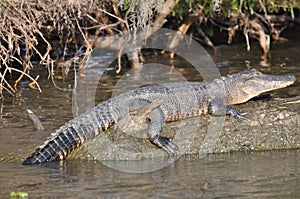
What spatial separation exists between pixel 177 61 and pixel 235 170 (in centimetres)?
559

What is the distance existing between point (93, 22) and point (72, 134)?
424cm

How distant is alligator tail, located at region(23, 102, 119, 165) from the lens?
20.7 ft

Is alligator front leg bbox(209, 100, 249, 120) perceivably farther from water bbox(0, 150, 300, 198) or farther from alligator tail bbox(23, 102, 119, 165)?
alligator tail bbox(23, 102, 119, 165)

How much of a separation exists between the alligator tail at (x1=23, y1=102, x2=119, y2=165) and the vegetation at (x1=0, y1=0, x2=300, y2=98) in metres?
1.61

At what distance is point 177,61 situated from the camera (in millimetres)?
11445

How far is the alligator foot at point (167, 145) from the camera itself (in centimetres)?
644

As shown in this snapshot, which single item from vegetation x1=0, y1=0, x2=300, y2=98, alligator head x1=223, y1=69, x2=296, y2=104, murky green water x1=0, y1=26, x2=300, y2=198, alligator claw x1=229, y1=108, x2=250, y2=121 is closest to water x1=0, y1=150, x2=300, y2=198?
murky green water x1=0, y1=26, x2=300, y2=198

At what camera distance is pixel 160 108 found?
6828 millimetres

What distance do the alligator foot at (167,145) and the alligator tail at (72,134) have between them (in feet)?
1.58

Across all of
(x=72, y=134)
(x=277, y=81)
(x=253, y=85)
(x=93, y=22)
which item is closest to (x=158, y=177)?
(x=72, y=134)

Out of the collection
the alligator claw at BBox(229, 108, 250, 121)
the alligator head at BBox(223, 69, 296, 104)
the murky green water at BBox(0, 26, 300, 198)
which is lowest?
the murky green water at BBox(0, 26, 300, 198)

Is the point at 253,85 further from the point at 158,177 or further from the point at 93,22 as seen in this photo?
the point at 93,22

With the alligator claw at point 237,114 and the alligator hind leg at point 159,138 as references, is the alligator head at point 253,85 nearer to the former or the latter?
the alligator claw at point 237,114

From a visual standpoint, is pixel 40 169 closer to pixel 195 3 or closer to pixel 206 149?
pixel 206 149
